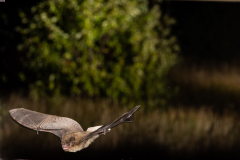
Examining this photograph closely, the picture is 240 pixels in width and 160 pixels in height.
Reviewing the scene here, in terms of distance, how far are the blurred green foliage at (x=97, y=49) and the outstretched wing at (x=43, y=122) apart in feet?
0.61

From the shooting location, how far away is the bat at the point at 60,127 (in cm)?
173

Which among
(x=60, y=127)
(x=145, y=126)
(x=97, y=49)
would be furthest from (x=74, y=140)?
(x=97, y=49)

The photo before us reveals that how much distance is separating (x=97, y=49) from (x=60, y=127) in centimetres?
55

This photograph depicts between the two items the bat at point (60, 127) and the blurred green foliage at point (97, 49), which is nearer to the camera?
the bat at point (60, 127)

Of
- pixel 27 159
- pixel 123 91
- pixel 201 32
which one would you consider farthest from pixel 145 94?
pixel 27 159

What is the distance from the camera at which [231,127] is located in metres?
1.78

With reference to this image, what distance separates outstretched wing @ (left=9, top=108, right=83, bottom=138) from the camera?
177cm

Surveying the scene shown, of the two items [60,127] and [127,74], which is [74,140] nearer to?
[60,127]

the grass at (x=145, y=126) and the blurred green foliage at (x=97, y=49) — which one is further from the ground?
the blurred green foliage at (x=97, y=49)

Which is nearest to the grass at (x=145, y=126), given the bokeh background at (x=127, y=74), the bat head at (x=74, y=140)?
the bokeh background at (x=127, y=74)

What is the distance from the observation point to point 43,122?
1.80 meters

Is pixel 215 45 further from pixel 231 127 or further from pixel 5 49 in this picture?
pixel 5 49

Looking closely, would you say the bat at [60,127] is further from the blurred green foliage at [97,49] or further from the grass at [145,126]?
the blurred green foliage at [97,49]

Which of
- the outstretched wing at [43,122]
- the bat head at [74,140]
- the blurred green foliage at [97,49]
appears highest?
the blurred green foliage at [97,49]
